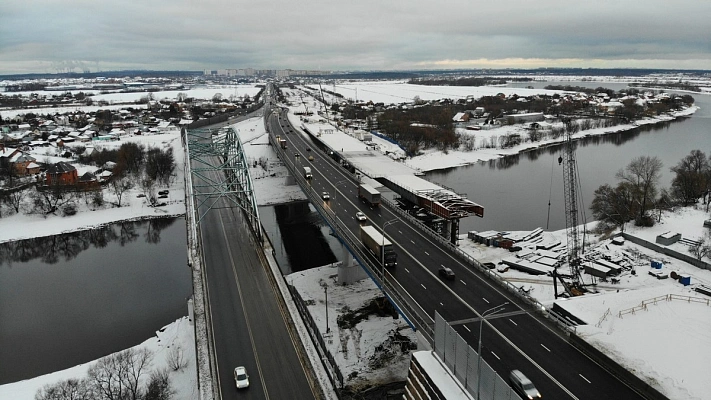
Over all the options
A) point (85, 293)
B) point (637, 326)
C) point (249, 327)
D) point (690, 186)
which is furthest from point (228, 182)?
point (690, 186)

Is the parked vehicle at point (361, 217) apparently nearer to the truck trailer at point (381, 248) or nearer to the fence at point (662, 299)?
the truck trailer at point (381, 248)

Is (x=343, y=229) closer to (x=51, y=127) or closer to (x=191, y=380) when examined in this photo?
(x=191, y=380)

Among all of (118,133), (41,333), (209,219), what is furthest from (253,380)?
(118,133)

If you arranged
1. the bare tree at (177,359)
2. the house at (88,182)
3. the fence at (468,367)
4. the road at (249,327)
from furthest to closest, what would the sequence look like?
the house at (88,182) → the bare tree at (177,359) → the road at (249,327) → the fence at (468,367)

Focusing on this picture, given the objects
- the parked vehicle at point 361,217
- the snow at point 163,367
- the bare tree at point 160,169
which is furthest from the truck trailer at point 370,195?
the bare tree at point 160,169

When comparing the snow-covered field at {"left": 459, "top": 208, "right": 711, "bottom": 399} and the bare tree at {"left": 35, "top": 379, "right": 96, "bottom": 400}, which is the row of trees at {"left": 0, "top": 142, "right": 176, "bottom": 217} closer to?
the bare tree at {"left": 35, "top": 379, "right": 96, "bottom": 400}
